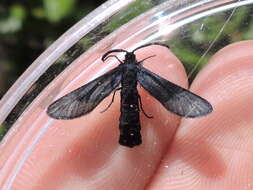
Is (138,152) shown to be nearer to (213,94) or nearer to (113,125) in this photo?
(113,125)

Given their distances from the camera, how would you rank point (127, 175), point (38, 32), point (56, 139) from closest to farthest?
point (127, 175) → point (56, 139) → point (38, 32)

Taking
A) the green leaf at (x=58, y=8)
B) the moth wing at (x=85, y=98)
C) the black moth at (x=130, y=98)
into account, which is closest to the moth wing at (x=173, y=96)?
the black moth at (x=130, y=98)

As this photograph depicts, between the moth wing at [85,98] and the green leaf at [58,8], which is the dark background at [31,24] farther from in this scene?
the moth wing at [85,98]

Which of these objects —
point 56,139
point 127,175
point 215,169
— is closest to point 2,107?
point 56,139

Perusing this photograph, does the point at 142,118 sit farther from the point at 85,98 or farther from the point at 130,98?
the point at 85,98

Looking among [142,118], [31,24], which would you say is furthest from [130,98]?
[31,24]
